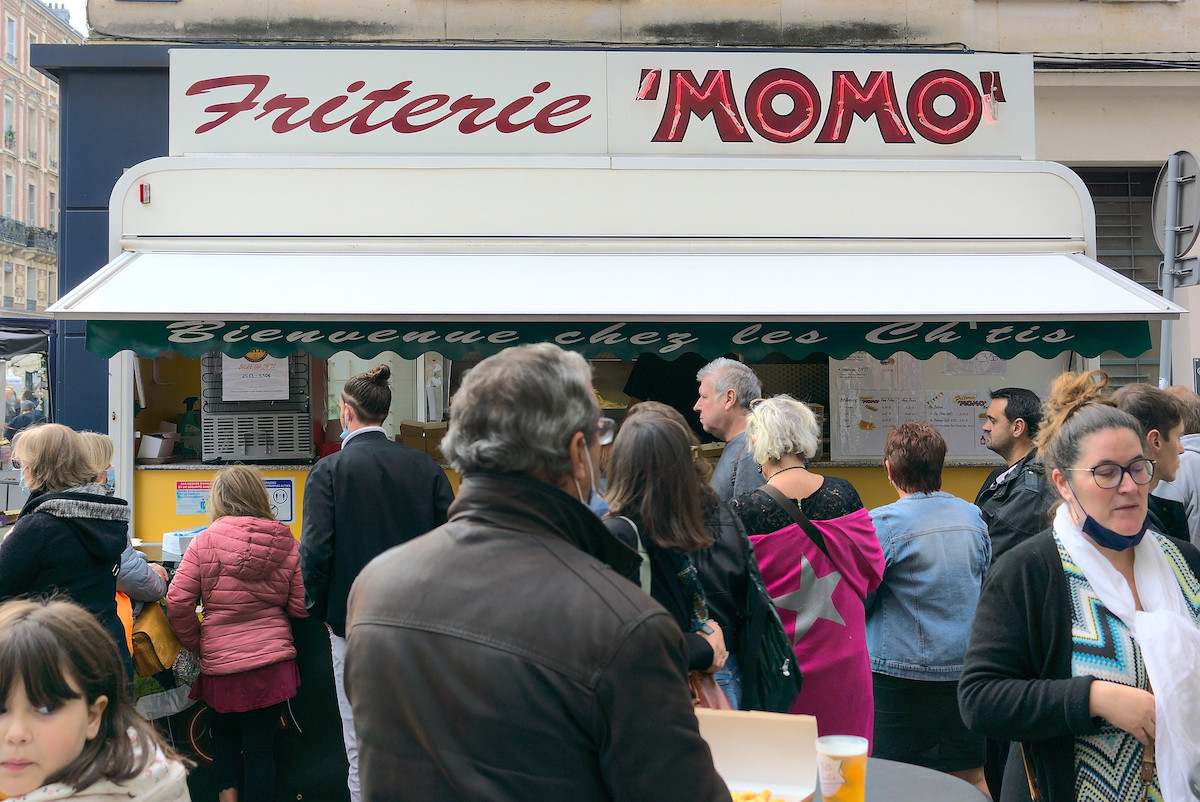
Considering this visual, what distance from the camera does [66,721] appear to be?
204 cm

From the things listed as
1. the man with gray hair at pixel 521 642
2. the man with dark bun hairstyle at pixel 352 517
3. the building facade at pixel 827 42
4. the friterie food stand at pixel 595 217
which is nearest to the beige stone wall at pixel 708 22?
the building facade at pixel 827 42

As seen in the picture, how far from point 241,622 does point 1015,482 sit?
11.5 feet

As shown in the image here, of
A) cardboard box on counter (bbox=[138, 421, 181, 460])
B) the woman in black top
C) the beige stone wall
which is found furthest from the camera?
the beige stone wall

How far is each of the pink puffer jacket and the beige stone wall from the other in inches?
249

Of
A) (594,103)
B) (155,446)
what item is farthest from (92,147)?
(594,103)

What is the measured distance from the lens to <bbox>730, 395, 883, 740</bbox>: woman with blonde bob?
3.51 meters

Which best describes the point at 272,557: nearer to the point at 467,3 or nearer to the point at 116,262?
the point at 116,262

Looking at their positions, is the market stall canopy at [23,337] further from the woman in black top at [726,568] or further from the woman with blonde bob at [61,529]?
the woman in black top at [726,568]

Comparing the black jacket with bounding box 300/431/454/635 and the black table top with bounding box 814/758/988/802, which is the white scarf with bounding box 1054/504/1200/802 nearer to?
the black table top with bounding box 814/758/988/802

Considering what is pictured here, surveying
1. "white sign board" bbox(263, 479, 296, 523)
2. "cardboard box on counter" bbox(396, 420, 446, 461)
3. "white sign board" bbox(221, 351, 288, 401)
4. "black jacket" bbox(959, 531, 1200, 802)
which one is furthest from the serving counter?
"black jacket" bbox(959, 531, 1200, 802)

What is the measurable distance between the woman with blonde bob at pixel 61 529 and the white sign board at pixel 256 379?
260cm

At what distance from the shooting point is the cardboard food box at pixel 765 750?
2.10 m

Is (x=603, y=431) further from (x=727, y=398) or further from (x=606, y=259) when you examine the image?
(x=606, y=259)

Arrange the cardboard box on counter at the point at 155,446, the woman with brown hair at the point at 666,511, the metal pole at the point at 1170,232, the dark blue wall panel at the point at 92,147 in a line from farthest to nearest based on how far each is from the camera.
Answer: the dark blue wall panel at the point at 92,147, the cardboard box on counter at the point at 155,446, the metal pole at the point at 1170,232, the woman with brown hair at the point at 666,511
